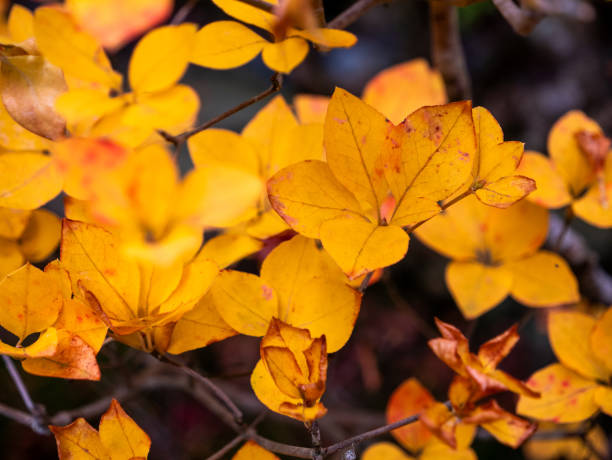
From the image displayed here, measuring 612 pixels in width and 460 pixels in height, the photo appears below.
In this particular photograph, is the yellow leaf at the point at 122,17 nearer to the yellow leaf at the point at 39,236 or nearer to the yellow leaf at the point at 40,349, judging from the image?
the yellow leaf at the point at 39,236

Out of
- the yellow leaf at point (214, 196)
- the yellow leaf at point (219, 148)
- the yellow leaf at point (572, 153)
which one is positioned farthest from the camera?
the yellow leaf at point (572, 153)

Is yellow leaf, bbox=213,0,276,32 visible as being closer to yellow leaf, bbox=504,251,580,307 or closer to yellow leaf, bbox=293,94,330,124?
yellow leaf, bbox=293,94,330,124

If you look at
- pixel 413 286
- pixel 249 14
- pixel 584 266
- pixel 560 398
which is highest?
pixel 249 14

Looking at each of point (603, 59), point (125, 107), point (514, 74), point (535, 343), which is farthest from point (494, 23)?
point (125, 107)

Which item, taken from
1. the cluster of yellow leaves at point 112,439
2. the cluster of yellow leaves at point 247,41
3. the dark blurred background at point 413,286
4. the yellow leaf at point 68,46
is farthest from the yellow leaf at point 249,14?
the dark blurred background at point 413,286

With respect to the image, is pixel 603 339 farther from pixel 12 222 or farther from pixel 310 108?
pixel 12 222

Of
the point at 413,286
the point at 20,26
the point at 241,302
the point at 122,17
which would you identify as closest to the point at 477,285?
the point at 241,302
